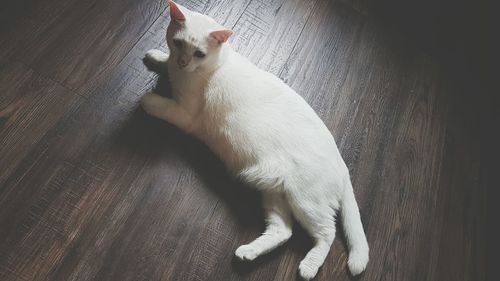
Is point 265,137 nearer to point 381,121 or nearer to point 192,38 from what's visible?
point 192,38

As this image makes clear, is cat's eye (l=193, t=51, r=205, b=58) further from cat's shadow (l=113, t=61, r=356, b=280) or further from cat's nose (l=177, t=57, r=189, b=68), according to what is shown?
cat's shadow (l=113, t=61, r=356, b=280)

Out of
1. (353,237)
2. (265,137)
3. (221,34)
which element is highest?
(221,34)

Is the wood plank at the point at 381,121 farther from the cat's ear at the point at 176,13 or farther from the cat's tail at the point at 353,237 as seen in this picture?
the cat's ear at the point at 176,13

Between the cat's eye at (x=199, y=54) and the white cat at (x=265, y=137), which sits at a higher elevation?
the cat's eye at (x=199, y=54)

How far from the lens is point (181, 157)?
61.0 inches

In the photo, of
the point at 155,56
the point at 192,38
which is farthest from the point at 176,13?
the point at 155,56

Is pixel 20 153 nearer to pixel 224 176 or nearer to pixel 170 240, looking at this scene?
pixel 170 240

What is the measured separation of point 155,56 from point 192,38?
1.26 feet

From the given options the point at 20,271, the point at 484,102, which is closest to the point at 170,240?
the point at 20,271

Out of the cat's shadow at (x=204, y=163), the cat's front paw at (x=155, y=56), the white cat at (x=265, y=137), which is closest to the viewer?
the white cat at (x=265, y=137)

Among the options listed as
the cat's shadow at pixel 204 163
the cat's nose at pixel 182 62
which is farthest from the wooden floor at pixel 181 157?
the cat's nose at pixel 182 62

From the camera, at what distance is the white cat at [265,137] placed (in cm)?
139

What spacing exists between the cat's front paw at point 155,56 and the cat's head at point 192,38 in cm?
26

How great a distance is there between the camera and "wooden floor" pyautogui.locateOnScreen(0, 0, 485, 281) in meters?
1.33
